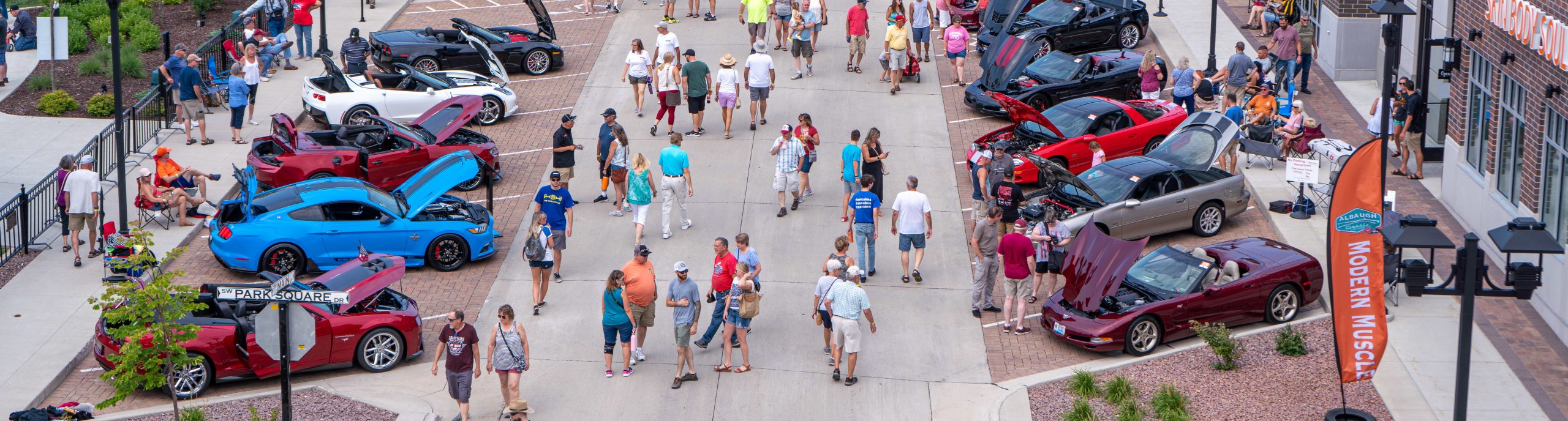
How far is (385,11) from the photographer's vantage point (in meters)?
34.4

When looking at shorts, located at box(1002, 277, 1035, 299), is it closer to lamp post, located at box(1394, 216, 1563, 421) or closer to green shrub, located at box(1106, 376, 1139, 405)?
green shrub, located at box(1106, 376, 1139, 405)

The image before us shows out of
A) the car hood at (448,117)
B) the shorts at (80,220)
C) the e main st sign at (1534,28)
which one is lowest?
the shorts at (80,220)

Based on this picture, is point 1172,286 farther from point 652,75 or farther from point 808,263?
point 652,75

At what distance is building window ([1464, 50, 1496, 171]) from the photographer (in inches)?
781

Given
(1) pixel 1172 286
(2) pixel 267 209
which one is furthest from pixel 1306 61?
(2) pixel 267 209

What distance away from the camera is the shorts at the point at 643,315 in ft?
50.2

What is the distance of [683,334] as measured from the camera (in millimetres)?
15086

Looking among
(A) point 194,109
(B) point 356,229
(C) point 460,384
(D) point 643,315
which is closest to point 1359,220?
(D) point 643,315

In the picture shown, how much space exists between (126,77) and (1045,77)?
1787cm

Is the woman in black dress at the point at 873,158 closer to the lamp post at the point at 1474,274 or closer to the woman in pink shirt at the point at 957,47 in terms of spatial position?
the woman in pink shirt at the point at 957,47

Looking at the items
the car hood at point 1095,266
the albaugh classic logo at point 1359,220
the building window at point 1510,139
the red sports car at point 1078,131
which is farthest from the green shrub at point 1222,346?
the red sports car at point 1078,131

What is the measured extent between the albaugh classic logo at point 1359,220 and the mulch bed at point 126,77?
19086 millimetres

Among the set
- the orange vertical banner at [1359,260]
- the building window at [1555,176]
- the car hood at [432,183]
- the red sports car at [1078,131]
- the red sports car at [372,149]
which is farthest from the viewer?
the red sports car at [1078,131]

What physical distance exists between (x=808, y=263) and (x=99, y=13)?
71.2 feet
